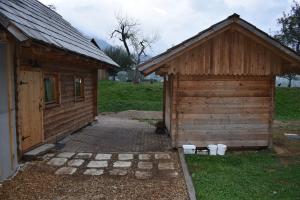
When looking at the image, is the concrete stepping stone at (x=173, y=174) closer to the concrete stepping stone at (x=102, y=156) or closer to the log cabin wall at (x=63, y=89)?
the concrete stepping stone at (x=102, y=156)

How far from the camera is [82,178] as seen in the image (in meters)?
7.08

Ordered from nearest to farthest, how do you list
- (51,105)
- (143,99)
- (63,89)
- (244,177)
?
(244,177), (51,105), (63,89), (143,99)

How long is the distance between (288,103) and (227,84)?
1802cm

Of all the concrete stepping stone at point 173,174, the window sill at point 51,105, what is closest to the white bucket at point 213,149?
the concrete stepping stone at point 173,174

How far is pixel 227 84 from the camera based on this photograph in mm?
9758

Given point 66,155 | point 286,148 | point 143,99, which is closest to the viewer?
point 66,155

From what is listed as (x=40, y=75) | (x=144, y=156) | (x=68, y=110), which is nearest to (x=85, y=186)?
(x=144, y=156)

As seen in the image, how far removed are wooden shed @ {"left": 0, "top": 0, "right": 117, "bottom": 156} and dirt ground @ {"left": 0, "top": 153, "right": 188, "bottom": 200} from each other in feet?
4.55

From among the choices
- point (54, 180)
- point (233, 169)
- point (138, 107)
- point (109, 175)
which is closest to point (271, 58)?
point (233, 169)

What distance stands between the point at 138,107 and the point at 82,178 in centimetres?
1716

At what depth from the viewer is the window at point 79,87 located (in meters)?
13.1

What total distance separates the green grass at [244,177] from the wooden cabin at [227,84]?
0.88m

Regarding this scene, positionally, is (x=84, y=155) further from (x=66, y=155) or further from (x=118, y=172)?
(x=118, y=172)

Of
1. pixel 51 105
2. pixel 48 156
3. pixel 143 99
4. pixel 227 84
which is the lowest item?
pixel 48 156
